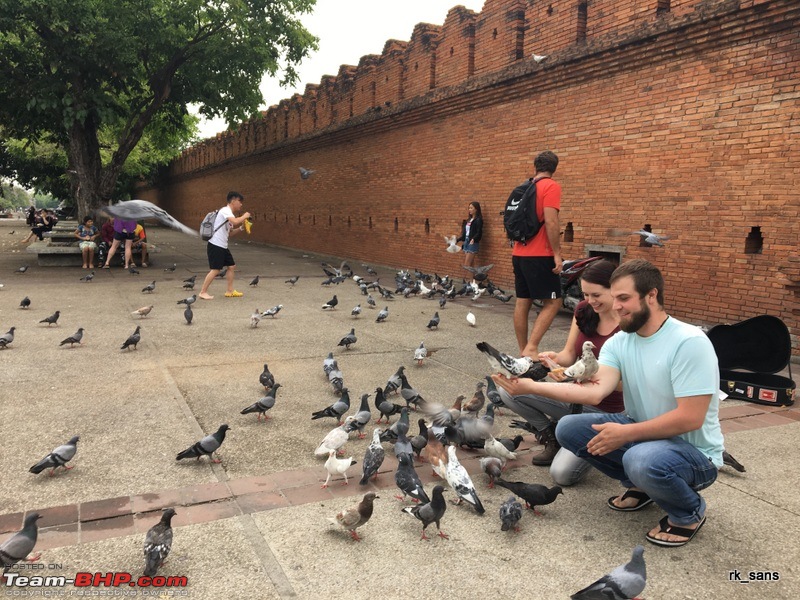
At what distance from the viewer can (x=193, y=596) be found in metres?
2.80

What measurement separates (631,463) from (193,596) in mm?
2321

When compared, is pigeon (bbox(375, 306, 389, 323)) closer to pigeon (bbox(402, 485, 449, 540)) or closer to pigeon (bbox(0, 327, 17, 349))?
pigeon (bbox(0, 327, 17, 349))

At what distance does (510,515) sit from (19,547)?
253cm

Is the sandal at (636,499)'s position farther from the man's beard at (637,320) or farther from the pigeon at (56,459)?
the pigeon at (56,459)

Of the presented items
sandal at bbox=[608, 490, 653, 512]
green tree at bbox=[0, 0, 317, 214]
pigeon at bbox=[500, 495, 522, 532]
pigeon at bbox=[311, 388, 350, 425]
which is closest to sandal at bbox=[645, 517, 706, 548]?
sandal at bbox=[608, 490, 653, 512]

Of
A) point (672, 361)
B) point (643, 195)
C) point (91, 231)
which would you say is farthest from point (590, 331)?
point (91, 231)

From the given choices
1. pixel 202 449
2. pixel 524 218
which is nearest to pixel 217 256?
pixel 524 218

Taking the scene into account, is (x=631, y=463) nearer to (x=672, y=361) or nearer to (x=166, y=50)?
(x=672, y=361)

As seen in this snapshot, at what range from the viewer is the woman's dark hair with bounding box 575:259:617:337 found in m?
3.96

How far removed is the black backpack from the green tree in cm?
1263

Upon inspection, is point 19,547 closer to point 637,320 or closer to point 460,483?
point 460,483

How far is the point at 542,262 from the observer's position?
686cm

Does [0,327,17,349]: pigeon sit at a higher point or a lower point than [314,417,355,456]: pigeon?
higher

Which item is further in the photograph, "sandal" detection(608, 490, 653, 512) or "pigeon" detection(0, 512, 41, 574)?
"sandal" detection(608, 490, 653, 512)
